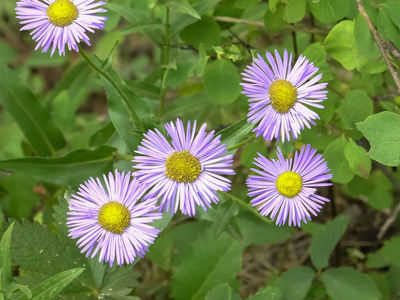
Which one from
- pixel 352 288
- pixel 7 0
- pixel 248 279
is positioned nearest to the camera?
pixel 352 288

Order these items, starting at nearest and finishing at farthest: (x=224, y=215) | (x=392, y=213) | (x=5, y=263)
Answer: (x=5, y=263) < (x=224, y=215) < (x=392, y=213)

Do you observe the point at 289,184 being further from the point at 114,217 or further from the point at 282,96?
the point at 114,217

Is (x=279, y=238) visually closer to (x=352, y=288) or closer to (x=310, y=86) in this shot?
(x=352, y=288)

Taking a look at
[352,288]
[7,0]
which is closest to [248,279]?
[352,288]

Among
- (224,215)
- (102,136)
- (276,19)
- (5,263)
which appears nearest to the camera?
(5,263)

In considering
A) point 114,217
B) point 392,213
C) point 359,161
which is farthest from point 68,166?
point 392,213

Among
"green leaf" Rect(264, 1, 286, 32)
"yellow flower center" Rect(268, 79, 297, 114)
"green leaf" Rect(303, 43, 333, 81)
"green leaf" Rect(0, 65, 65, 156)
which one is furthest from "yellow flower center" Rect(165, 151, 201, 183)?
"green leaf" Rect(0, 65, 65, 156)

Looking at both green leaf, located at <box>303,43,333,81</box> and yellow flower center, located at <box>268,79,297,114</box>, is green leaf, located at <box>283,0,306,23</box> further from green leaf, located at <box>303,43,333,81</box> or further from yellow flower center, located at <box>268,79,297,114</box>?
yellow flower center, located at <box>268,79,297,114</box>
